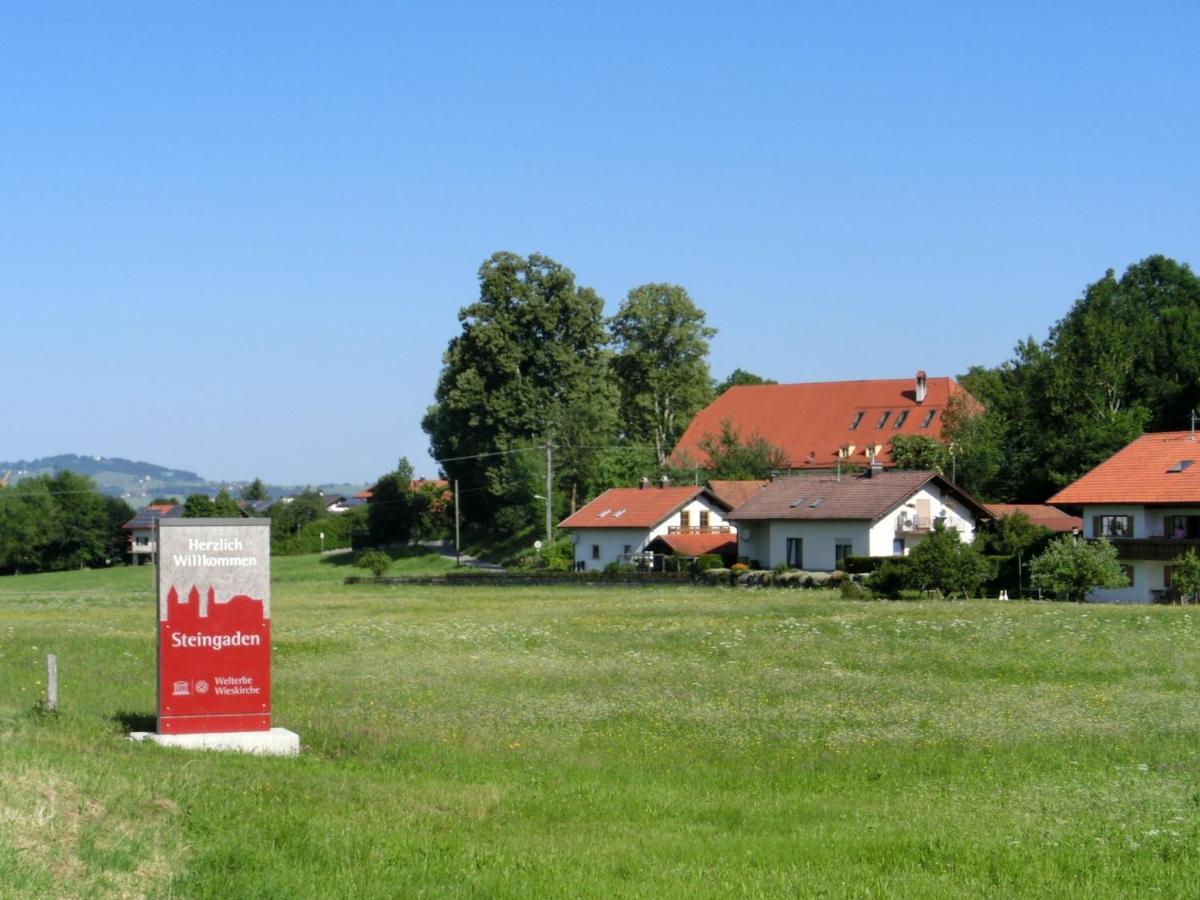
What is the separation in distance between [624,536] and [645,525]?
2673 mm

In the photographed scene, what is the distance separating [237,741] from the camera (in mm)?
18469

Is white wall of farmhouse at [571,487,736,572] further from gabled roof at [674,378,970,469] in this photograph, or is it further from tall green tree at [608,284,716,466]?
tall green tree at [608,284,716,466]

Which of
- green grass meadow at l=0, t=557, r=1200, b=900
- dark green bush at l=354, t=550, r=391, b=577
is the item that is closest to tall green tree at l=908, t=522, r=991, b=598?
green grass meadow at l=0, t=557, r=1200, b=900

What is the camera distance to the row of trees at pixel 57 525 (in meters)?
133

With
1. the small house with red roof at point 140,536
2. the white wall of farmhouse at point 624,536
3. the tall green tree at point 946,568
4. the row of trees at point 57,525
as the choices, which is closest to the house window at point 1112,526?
the tall green tree at point 946,568

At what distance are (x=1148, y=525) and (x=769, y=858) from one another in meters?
58.3

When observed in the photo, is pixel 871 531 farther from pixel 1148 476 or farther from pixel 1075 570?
pixel 1075 570

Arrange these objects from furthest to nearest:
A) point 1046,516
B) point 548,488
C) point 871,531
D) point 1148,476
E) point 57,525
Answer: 1. point 57,525
2. point 548,488
3. point 1046,516
4. point 871,531
5. point 1148,476

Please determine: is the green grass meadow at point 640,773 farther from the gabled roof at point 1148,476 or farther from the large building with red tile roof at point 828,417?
the large building with red tile roof at point 828,417

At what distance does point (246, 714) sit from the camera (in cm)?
1872

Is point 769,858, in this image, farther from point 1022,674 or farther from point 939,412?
point 939,412

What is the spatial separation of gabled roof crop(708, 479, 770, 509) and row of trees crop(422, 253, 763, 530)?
976 centimetres

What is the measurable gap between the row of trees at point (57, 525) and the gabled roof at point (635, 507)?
207 feet

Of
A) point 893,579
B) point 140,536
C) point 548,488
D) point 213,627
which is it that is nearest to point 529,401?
point 548,488
